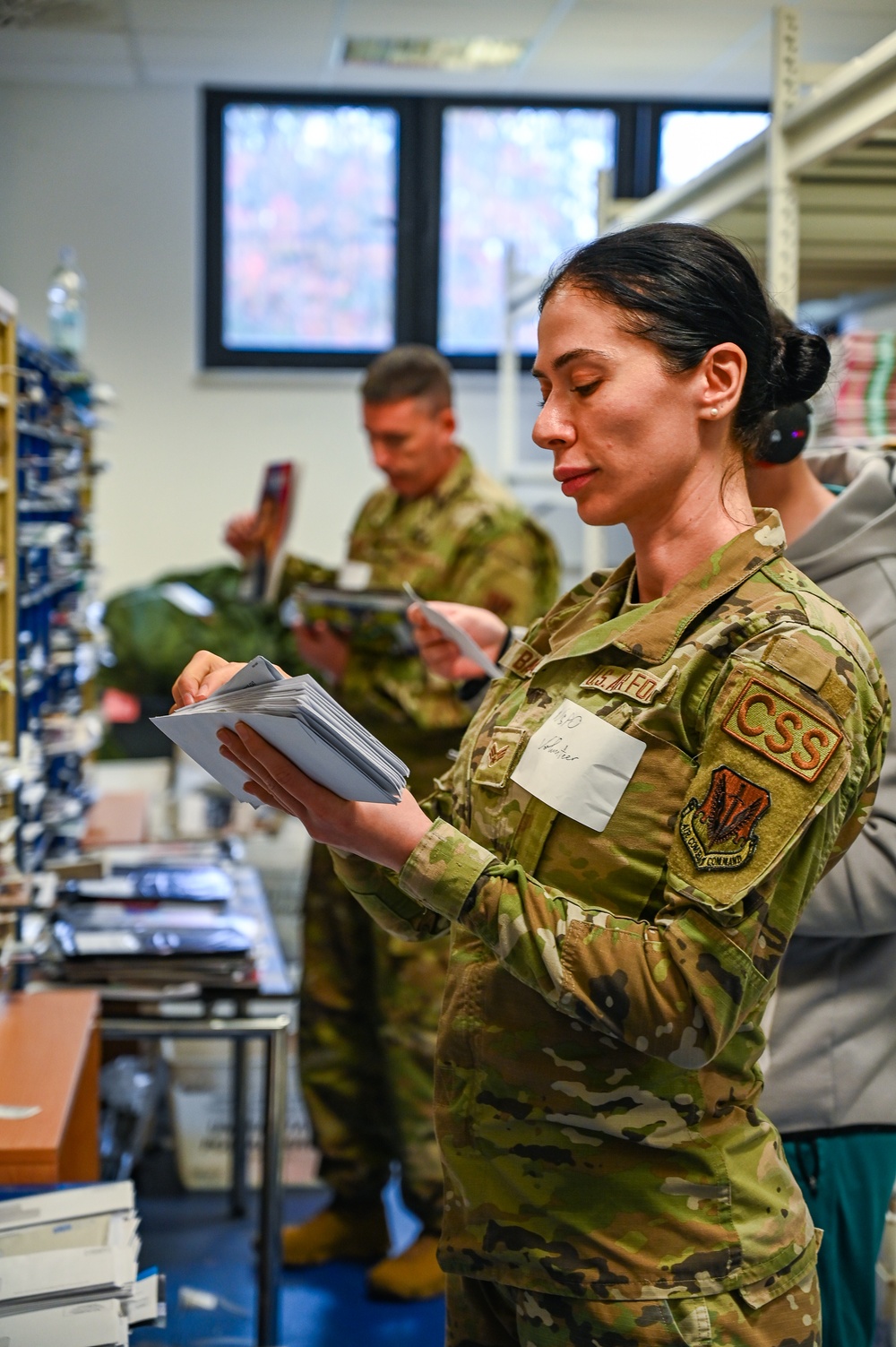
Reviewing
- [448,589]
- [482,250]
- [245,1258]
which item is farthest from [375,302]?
[245,1258]

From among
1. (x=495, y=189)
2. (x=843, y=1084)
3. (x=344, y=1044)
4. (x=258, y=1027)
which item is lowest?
(x=344, y=1044)

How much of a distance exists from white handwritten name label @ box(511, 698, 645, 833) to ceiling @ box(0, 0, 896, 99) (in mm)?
3373

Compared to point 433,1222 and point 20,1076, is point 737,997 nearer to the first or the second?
point 20,1076

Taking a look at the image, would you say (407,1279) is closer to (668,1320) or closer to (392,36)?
(668,1320)

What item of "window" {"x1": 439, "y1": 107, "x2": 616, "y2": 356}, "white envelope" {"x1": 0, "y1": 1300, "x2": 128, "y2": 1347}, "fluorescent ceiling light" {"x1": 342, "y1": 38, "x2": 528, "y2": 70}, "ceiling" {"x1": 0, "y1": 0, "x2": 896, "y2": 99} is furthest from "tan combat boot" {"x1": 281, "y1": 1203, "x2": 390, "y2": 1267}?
"fluorescent ceiling light" {"x1": 342, "y1": 38, "x2": 528, "y2": 70}

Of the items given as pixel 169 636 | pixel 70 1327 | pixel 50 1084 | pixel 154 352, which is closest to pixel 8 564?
pixel 50 1084

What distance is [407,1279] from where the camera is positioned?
8.82 feet

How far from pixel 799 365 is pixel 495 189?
4.61 metres

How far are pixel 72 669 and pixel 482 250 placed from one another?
3214 mm

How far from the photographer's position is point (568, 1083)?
106 centimetres

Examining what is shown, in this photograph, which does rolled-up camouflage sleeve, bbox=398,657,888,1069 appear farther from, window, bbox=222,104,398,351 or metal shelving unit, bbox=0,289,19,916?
window, bbox=222,104,398,351

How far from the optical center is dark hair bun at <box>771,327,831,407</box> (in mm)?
1185

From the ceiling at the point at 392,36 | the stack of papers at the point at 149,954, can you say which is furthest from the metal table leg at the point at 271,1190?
the ceiling at the point at 392,36

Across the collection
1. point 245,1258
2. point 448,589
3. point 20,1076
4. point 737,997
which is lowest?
point 245,1258
